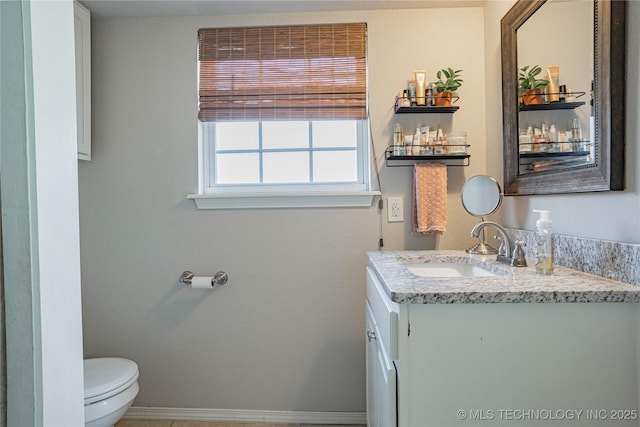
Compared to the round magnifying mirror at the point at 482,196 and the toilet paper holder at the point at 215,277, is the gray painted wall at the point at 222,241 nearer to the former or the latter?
the toilet paper holder at the point at 215,277

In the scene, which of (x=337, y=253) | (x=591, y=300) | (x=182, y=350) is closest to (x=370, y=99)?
(x=337, y=253)

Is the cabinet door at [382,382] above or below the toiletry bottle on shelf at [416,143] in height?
below

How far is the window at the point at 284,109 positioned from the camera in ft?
5.95

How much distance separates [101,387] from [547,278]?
1592 mm

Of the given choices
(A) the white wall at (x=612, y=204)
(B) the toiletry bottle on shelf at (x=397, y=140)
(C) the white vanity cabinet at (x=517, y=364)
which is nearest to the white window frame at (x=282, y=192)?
(B) the toiletry bottle on shelf at (x=397, y=140)

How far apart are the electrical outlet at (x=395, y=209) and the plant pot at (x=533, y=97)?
0.67 meters

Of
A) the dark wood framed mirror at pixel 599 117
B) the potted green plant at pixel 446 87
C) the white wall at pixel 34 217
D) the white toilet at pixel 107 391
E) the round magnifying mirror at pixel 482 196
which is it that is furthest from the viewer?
the potted green plant at pixel 446 87

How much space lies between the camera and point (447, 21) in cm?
179

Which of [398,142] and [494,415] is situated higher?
[398,142]

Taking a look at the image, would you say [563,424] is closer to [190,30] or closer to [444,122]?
[444,122]

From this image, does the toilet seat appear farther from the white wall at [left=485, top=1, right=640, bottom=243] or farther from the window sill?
the white wall at [left=485, top=1, right=640, bottom=243]

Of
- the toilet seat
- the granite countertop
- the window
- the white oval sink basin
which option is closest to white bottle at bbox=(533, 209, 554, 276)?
the granite countertop

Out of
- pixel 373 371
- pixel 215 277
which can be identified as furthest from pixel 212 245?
pixel 373 371

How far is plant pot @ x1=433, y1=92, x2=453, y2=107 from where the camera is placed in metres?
1.67
